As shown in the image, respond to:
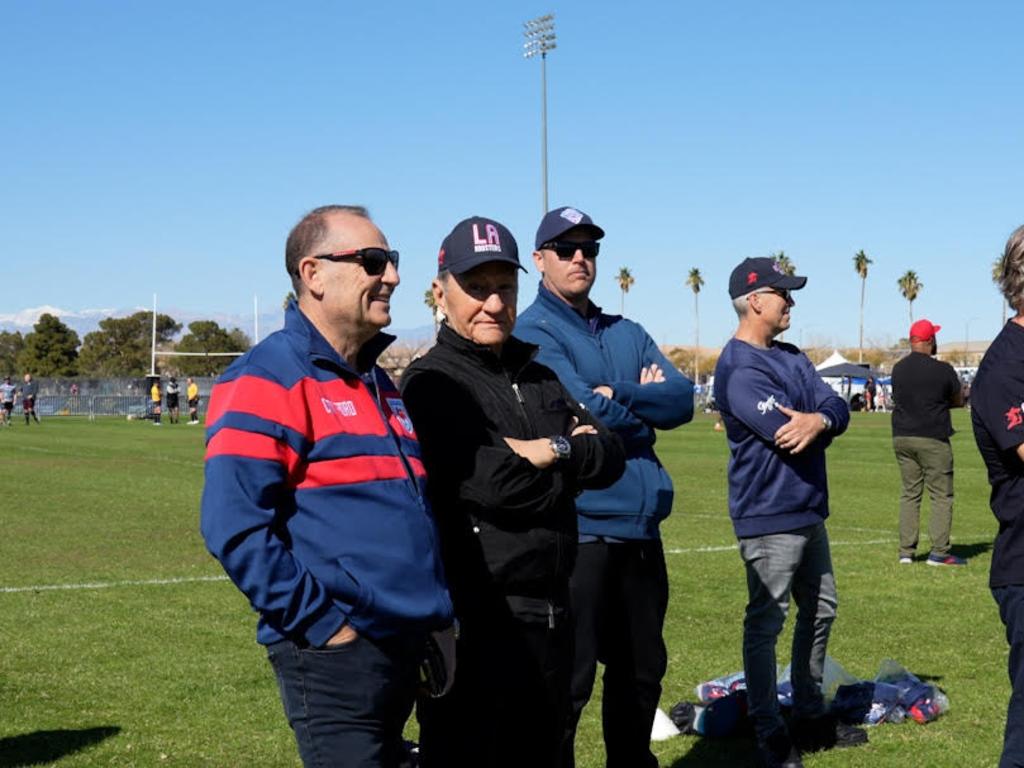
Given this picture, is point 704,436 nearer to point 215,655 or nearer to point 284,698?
point 215,655

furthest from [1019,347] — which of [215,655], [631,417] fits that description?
[215,655]

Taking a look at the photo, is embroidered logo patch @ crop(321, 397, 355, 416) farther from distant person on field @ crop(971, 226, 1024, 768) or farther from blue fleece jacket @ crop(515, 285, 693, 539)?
distant person on field @ crop(971, 226, 1024, 768)

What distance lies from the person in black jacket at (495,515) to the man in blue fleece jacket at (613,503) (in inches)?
35.0

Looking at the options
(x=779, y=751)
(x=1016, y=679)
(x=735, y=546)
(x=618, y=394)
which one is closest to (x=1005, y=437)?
(x=1016, y=679)

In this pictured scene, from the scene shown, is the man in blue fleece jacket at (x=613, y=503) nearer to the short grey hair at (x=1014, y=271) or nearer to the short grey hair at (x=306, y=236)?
the short grey hair at (x=1014, y=271)

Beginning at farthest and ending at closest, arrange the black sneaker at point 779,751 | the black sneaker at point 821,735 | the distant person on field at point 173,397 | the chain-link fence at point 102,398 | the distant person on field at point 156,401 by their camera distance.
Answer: the chain-link fence at point 102,398, the distant person on field at point 156,401, the distant person on field at point 173,397, the black sneaker at point 821,735, the black sneaker at point 779,751

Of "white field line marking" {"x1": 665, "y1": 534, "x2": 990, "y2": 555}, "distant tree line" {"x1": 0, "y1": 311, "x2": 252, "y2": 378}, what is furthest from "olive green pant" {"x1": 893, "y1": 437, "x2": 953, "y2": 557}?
"distant tree line" {"x1": 0, "y1": 311, "x2": 252, "y2": 378}

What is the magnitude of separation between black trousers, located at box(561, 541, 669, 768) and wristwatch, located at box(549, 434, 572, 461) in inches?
45.0

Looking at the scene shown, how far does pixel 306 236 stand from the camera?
3695 mm

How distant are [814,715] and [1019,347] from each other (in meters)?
2.81

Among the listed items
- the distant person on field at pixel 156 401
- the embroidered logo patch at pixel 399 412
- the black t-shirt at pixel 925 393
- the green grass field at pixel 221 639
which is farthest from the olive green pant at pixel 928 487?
the distant person on field at pixel 156 401

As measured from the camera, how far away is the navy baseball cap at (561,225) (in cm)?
549

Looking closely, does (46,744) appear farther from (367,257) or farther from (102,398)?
(102,398)

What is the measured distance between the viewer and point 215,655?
853 cm
